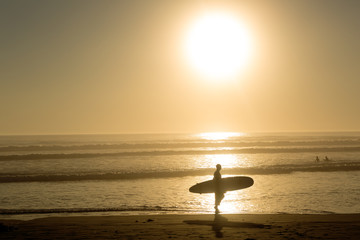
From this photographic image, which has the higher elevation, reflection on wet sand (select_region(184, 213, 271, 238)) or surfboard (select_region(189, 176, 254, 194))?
surfboard (select_region(189, 176, 254, 194))

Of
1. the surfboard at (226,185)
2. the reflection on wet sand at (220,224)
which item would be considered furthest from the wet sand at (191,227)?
the surfboard at (226,185)

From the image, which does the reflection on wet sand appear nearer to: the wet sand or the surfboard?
the wet sand

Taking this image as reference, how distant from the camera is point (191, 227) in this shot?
1311 centimetres

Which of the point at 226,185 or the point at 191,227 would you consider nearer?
the point at 191,227

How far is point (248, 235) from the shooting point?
39.0 ft

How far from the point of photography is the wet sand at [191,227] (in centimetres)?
1201

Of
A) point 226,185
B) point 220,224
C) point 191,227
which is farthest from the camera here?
point 226,185

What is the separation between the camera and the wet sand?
39.4 ft

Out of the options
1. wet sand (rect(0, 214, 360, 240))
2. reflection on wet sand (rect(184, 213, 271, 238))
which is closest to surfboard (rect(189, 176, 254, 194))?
wet sand (rect(0, 214, 360, 240))

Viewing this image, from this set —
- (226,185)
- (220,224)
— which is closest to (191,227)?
(220,224)

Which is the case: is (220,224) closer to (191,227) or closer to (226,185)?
(191,227)

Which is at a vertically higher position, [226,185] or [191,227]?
[226,185]

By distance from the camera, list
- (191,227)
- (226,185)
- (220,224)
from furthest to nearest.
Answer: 1. (226,185)
2. (220,224)
3. (191,227)

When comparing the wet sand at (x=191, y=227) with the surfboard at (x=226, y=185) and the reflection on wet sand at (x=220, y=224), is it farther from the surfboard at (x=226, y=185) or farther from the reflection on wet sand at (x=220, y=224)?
Result: the surfboard at (x=226, y=185)
